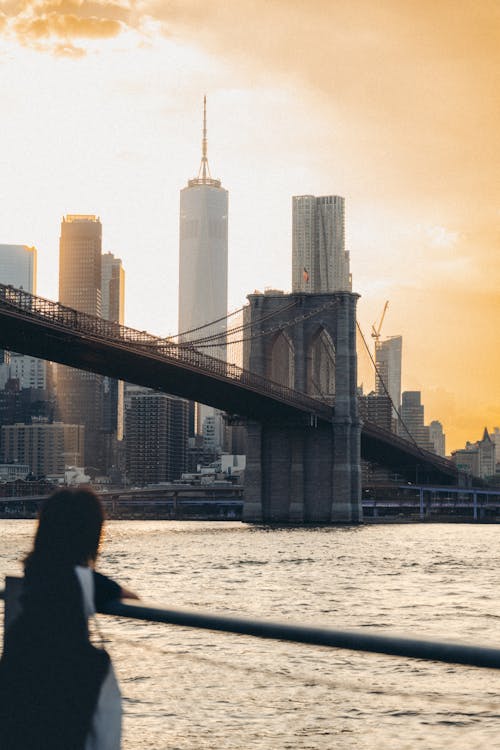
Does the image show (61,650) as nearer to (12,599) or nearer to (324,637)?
(12,599)

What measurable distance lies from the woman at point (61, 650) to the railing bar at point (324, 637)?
0.14 m

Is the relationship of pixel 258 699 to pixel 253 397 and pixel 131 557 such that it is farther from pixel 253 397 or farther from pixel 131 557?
pixel 253 397

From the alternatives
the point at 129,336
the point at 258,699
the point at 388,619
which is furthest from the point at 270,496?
the point at 258,699

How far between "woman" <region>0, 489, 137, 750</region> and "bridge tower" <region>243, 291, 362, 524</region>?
70.1 m

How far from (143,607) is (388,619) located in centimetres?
1494

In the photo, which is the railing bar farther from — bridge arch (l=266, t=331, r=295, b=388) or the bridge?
bridge arch (l=266, t=331, r=295, b=388)

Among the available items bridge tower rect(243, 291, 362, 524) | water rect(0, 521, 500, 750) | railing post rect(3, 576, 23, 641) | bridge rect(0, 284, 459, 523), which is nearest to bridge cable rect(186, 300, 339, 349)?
bridge tower rect(243, 291, 362, 524)

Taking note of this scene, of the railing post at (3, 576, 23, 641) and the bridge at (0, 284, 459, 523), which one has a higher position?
the bridge at (0, 284, 459, 523)

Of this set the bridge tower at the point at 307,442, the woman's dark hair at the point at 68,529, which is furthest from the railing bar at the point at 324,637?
the bridge tower at the point at 307,442

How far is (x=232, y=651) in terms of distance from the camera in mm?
12938

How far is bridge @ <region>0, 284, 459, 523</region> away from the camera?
57281 millimetres

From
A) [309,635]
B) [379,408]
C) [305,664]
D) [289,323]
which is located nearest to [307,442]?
[289,323]

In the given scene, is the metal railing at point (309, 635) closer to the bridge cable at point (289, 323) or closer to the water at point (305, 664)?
the water at point (305, 664)

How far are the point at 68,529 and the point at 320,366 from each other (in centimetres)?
9284
